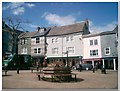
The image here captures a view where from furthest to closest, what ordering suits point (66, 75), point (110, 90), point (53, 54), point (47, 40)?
point (47, 40), point (53, 54), point (66, 75), point (110, 90)

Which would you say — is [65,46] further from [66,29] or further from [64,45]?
[66,29]

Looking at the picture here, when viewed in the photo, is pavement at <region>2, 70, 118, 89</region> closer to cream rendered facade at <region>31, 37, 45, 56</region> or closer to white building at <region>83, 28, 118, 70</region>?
white building at <region>83, 28, 118, 70</region>

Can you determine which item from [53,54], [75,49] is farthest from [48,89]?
[75,49]

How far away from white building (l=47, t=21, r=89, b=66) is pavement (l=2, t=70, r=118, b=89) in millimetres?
1779

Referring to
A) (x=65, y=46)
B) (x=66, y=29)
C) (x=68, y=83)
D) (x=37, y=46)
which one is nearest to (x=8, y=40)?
(x=37, y=46)

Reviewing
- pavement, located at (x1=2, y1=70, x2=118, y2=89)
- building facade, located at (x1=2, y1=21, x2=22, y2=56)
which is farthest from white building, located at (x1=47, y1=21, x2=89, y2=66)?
building facade, located at (x1=2, y1=21, x2=22, y2=56)

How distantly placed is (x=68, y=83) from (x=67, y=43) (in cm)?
401

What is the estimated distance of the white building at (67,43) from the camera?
19.2 meters

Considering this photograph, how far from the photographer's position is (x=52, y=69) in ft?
56.1

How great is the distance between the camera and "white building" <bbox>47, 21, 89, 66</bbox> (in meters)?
19.2

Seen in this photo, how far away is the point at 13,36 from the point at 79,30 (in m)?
4.98

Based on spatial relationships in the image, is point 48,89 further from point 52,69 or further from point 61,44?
point 61,44

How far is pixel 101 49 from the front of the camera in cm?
2478

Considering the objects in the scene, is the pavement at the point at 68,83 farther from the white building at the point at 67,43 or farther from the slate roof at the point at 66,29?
the slate roof at the point at 66,29
